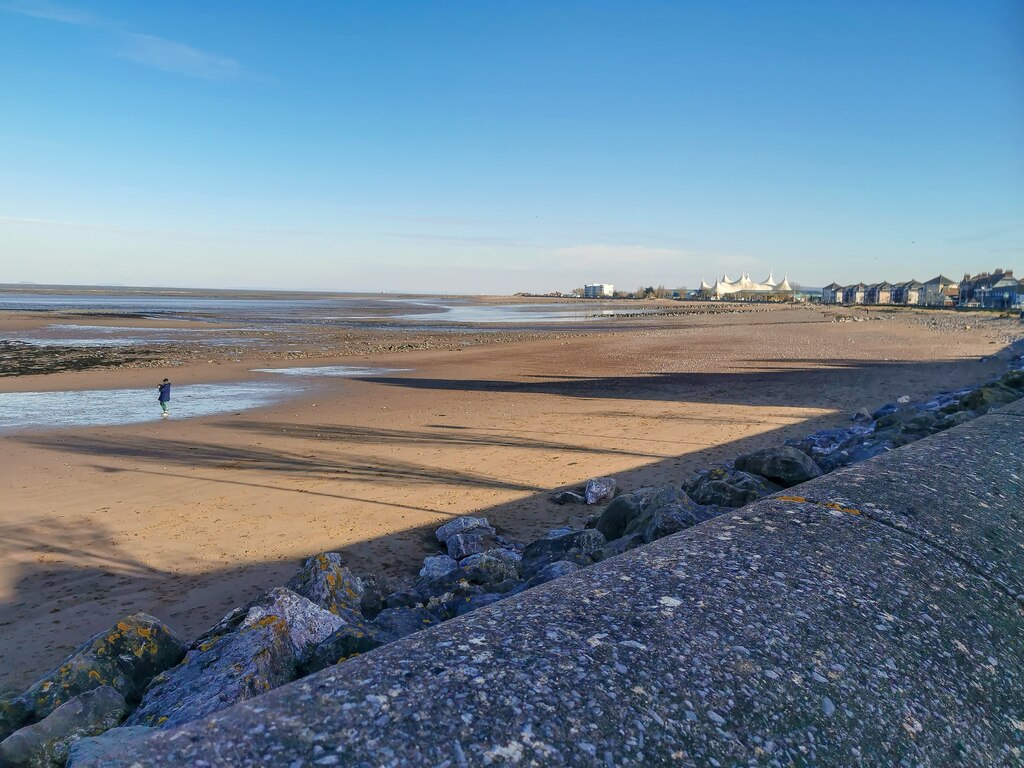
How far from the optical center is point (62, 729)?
9.40 feet

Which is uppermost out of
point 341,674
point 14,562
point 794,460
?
point 341,674

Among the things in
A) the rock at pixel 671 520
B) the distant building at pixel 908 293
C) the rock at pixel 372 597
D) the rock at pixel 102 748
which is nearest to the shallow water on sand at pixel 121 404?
the rock at pixel 372 597

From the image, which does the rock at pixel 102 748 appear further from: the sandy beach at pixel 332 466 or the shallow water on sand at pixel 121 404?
the shallow water on sand at pixel 121 404

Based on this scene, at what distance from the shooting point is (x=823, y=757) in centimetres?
180

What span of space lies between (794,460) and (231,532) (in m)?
6.71

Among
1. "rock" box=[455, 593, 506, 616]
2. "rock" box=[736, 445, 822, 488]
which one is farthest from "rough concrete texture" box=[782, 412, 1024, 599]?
"rock" box=[736, 445, 822, 488]

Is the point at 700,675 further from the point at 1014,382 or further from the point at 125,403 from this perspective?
the point at 125,403

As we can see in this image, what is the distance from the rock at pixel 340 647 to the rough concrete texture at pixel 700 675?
4.23 ft

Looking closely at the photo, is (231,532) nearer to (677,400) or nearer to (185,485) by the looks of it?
(185,485)

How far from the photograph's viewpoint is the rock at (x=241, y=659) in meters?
2.98

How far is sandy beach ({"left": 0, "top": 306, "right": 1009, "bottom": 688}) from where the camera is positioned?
685cm

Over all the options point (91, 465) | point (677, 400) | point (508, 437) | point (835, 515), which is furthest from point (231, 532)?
point (677, 400)

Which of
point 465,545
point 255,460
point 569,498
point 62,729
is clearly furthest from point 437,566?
point 255,460

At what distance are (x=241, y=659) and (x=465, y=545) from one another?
404 cm
